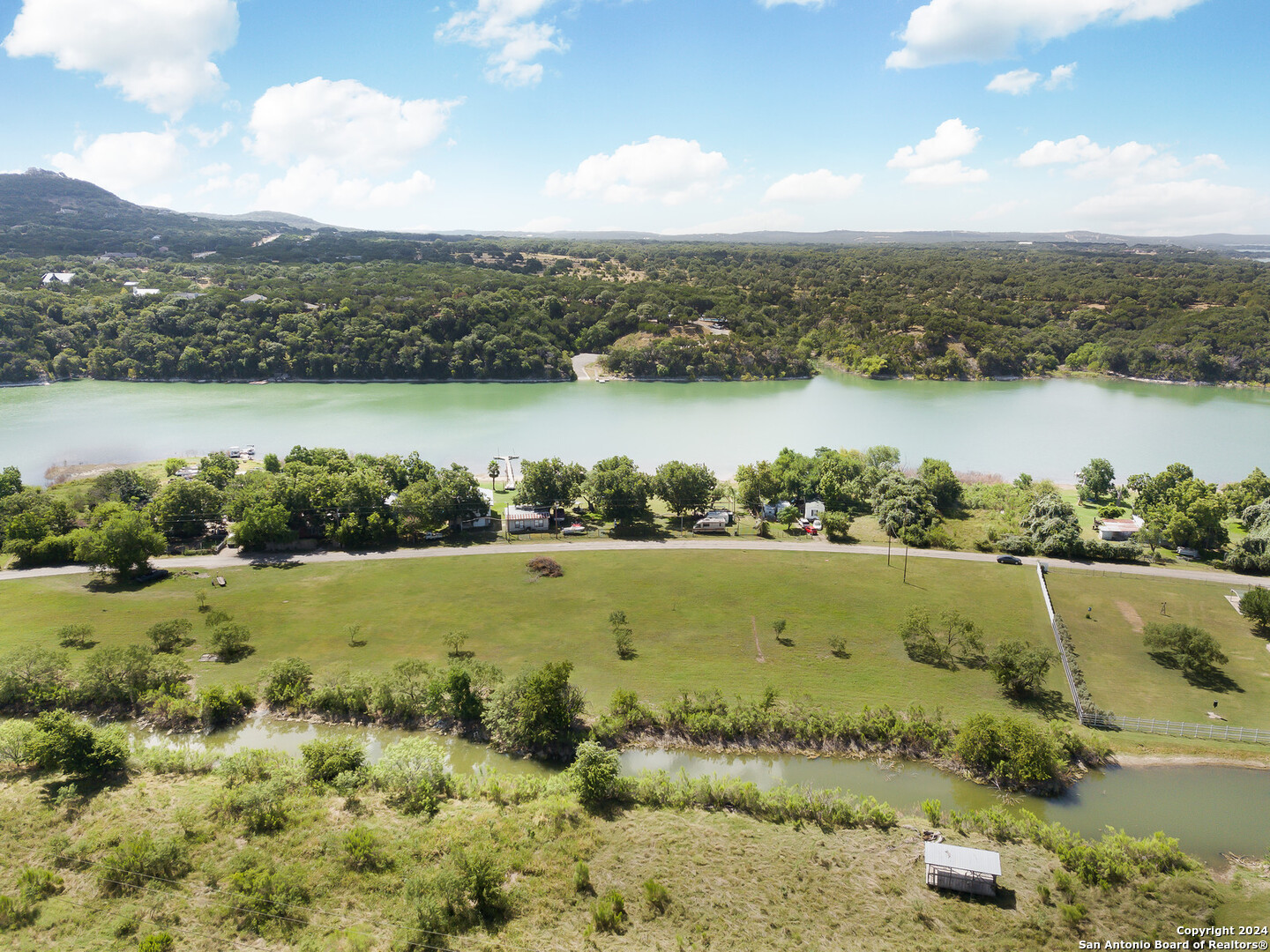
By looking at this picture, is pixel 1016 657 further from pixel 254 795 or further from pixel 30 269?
→ pixel 30 269

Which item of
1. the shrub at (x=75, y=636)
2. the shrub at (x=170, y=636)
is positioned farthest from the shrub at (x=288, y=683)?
the shrub at (x=75, y=636)

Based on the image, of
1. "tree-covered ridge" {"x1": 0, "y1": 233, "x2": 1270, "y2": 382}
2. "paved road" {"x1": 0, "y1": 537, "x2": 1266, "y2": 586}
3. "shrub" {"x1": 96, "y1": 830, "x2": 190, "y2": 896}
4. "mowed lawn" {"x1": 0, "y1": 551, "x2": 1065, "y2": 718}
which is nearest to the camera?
"shrub" {"x1": 96, "y1": 830, "x2": 190, "y2": 896}

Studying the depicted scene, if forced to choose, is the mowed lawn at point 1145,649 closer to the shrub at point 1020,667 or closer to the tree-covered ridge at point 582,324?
the shrub at point 1020,667

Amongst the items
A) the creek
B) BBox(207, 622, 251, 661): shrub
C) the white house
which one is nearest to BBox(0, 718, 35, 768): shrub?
the creek

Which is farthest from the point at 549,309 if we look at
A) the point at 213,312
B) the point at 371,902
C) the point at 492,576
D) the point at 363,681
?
the point at 371,902

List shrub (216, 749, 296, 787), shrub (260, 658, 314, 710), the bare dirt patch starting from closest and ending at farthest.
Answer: shrub (216, 749, 296, 787)
shrub (260, 658, 314, 710)
the bare dirt patch

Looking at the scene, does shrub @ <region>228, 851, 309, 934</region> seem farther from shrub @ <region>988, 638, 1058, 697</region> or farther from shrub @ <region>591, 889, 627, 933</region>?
shrub @ <region>988, 638, 1058, 697</region>

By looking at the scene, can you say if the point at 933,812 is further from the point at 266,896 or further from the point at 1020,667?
the point at 266,896
